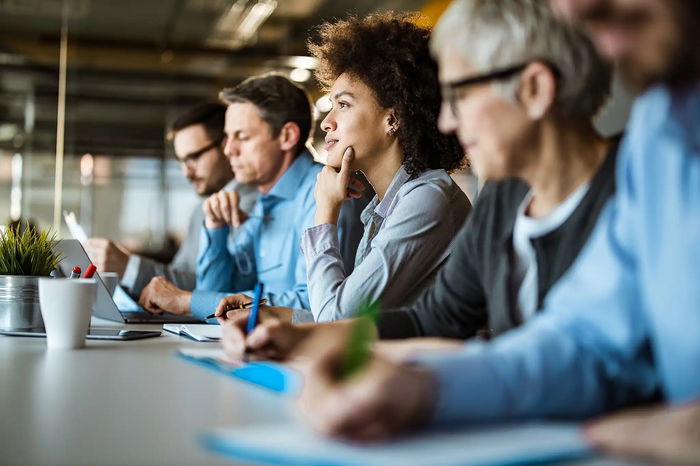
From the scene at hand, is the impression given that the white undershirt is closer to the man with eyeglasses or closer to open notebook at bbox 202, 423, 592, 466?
open notebook at bbox 202, 423, 592, 466

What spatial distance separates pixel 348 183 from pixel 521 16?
1226mm

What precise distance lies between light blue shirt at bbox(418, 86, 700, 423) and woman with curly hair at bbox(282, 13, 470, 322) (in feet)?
3.63

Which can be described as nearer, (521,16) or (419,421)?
(419,421)

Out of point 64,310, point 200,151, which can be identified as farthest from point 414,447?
point 200,151

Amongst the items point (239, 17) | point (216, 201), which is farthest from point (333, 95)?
point (239, 17)

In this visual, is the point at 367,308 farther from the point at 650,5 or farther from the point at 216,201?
the point at 216,201

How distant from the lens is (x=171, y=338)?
1.86 m

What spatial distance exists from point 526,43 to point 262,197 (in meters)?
2.17

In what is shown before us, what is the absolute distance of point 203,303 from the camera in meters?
2.71

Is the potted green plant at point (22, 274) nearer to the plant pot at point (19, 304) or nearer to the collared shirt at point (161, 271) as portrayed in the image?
the plant pot at point (19, 304)

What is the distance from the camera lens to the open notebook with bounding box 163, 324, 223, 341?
1810 millimetres

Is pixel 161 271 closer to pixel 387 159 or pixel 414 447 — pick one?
pixel 387 159

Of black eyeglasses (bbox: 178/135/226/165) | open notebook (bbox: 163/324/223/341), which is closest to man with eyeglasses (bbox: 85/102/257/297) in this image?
black eyeglasses (bbox: 178/135/226/165)

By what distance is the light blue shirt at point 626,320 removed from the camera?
818 millimetres
